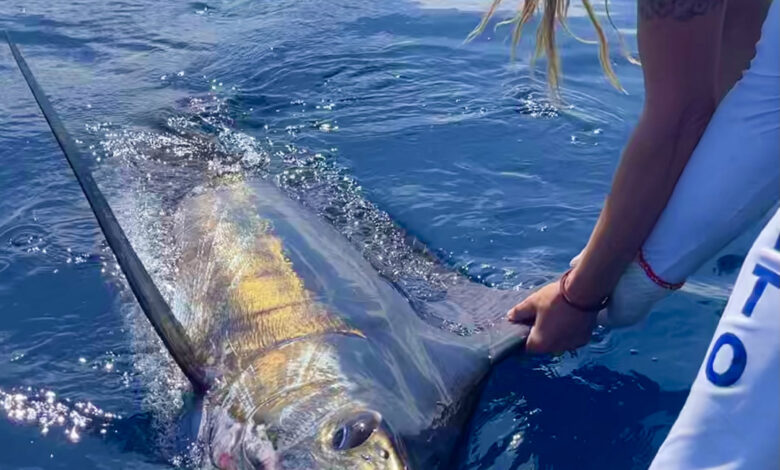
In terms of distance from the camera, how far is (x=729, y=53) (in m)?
2.25

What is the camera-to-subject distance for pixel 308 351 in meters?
2.42

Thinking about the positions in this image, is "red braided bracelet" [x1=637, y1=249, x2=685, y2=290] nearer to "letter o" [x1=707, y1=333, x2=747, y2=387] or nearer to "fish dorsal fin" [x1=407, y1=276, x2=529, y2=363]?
"fish dorsal fin" [x1=407, y1=276, x2=529, y2=363]

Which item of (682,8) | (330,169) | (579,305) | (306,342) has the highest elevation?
(682,8)

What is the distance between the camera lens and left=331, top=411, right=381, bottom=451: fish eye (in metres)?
1.93

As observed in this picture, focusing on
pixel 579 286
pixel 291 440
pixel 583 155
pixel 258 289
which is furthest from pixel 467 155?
pixel 291 440

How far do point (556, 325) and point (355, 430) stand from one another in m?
0.70

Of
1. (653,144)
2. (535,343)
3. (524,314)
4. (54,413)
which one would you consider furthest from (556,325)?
(54,413)

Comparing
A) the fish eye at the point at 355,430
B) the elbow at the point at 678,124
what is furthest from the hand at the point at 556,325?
the fish eye at the point at 355,430

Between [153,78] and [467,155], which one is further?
[153,78]

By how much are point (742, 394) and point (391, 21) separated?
5.53 m

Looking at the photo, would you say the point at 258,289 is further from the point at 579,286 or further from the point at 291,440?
the point at 579,286

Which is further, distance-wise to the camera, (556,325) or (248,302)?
(248,302)

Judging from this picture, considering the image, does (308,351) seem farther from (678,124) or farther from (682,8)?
(682,8)

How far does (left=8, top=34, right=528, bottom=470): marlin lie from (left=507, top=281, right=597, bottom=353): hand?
0.08 metres
